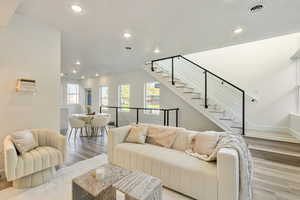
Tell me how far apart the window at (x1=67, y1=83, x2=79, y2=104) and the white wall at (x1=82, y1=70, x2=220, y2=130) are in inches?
26.1

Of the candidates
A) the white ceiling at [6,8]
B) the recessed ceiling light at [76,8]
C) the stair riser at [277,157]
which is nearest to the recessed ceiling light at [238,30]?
the stair riser at [277,157]

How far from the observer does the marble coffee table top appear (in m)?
1.40

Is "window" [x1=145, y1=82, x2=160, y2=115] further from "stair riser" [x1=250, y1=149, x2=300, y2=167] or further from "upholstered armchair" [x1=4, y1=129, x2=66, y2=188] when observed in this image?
"upholstered armchair" [x1=4, y1=129, x2=66, y2=188]

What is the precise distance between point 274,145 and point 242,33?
8.97ft

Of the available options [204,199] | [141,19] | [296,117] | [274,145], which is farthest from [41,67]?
[296,117]

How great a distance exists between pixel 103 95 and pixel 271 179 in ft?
28.2

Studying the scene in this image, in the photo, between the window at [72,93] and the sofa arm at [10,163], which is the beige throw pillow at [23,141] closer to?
the sofa arm at [10,163]

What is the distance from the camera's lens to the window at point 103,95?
8930 mm

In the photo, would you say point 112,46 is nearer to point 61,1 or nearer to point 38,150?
point 61,1

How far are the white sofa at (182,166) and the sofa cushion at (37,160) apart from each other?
929 millimetres

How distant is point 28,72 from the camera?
275cm

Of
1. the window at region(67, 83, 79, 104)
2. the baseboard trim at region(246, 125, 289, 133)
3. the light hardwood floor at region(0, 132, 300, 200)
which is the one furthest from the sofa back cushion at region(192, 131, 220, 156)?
the window at region(67, 83, 79, 104)

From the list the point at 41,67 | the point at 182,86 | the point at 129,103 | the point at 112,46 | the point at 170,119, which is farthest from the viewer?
the point at 129,103

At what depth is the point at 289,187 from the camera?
6.98ft
